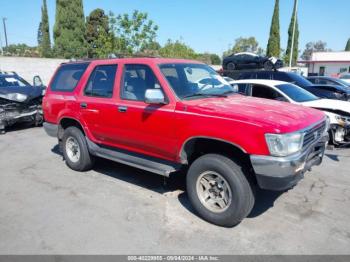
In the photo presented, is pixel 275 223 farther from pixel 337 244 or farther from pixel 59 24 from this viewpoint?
pixel 59 24

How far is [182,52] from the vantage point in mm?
29703

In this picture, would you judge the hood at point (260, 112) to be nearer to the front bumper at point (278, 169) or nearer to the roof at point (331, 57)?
the front bumper at point (278, 169)

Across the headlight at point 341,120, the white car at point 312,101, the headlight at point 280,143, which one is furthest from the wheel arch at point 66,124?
the headlight at point 341,120

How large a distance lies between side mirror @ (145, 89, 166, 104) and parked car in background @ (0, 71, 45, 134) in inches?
264

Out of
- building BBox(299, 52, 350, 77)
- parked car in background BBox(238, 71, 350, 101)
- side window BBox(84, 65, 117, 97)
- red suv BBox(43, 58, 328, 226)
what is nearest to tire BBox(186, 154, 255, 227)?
red suv BBox(43, 58, 328, 226)

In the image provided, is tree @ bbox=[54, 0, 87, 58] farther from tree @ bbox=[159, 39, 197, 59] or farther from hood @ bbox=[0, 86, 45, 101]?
hood @ bbox=[0, 86, 45, 101]

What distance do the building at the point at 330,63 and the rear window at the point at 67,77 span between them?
1939 inches

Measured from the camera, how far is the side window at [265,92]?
803 centimetres

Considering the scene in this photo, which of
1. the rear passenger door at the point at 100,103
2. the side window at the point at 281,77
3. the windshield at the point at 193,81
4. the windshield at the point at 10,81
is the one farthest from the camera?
the side window at the point at 281,77

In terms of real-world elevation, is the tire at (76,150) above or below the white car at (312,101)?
below

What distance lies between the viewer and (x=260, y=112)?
3.71 metres

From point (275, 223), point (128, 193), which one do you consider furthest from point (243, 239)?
point (128, 193)

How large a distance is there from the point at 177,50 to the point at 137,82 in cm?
2588

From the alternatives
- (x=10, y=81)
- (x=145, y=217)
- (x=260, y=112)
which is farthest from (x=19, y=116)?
(x=260, y=112)
